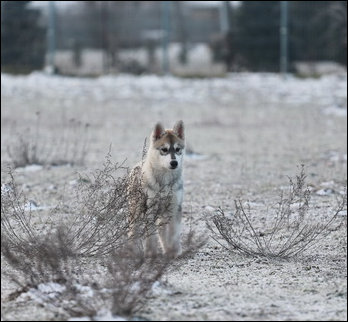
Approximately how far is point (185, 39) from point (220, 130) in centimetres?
1541

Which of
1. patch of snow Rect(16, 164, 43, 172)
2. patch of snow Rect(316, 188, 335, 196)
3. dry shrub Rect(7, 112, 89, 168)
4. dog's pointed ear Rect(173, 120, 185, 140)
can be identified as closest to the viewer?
dog's pointed ear Rect(173, 120, 185, 140)

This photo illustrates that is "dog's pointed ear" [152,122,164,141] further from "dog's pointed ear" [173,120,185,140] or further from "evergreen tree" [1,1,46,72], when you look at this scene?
"evergreen tree" [1,1,46,72]

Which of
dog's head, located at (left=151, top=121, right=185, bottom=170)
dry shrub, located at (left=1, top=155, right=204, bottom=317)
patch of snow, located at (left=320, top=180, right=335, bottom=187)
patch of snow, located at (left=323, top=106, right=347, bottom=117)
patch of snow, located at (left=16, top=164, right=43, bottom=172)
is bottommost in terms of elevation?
patch of snow, located at (left=323, top=106, right=347, bottom=117)

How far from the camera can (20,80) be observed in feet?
90.8

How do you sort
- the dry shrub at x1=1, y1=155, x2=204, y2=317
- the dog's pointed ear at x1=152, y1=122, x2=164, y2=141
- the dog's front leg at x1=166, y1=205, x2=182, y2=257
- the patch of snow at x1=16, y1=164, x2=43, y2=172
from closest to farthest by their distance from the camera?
1. the dry shrub at x1=1, y1=155, x2=204, y2=317
2. the dog's front leg at x1=166, y1=205, x2=182, y2=257
3. the dog's pointed ear at x1=152, y1=122, x2=164, y2=141
4. the patch of snow at x1=16, y1=164, x2=43, y2=172

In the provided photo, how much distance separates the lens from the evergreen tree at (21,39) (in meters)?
28.0

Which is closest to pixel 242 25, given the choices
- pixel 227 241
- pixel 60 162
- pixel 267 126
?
pixel 267 126

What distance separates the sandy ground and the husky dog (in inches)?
14.2

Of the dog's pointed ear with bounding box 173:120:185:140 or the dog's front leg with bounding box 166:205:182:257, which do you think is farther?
the dog's pointed ear with bounding box 173:120:185:140

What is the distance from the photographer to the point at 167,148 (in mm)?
7676

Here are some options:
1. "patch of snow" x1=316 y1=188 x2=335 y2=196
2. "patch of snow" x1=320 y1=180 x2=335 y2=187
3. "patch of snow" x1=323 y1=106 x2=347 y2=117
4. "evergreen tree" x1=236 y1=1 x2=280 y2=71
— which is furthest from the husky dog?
"evergreen tree" x1=236 y1=1 x2=280 y2=71

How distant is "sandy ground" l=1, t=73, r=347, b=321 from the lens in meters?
5.78

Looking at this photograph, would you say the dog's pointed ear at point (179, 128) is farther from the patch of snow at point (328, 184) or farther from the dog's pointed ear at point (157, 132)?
the patch of snow at point (328, 184)

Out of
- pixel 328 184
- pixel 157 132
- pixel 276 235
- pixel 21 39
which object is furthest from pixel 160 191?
pixel 21 39
